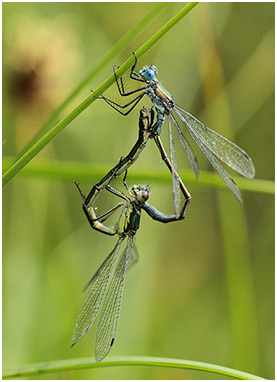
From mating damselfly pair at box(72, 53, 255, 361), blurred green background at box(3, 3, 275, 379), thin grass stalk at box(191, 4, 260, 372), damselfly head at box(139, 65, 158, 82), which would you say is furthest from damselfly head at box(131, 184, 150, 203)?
thin grass stalk at box(191, 4, 260, 372)

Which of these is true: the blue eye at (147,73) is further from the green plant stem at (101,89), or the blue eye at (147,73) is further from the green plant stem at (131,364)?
the green plant stem at (131,364)

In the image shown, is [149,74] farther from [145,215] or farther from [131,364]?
[145,215]

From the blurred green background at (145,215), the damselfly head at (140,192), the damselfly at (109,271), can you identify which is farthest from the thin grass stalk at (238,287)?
the damselfly head at (140,192)

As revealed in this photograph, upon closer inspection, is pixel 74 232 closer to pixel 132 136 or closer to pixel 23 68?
pixel 132 136

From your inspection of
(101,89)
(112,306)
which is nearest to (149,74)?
(101,89)

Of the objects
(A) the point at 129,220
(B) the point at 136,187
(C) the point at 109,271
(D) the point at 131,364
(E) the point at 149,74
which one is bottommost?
(D) the point at 131,364

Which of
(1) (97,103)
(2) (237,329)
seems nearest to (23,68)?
(1) (97,103)
